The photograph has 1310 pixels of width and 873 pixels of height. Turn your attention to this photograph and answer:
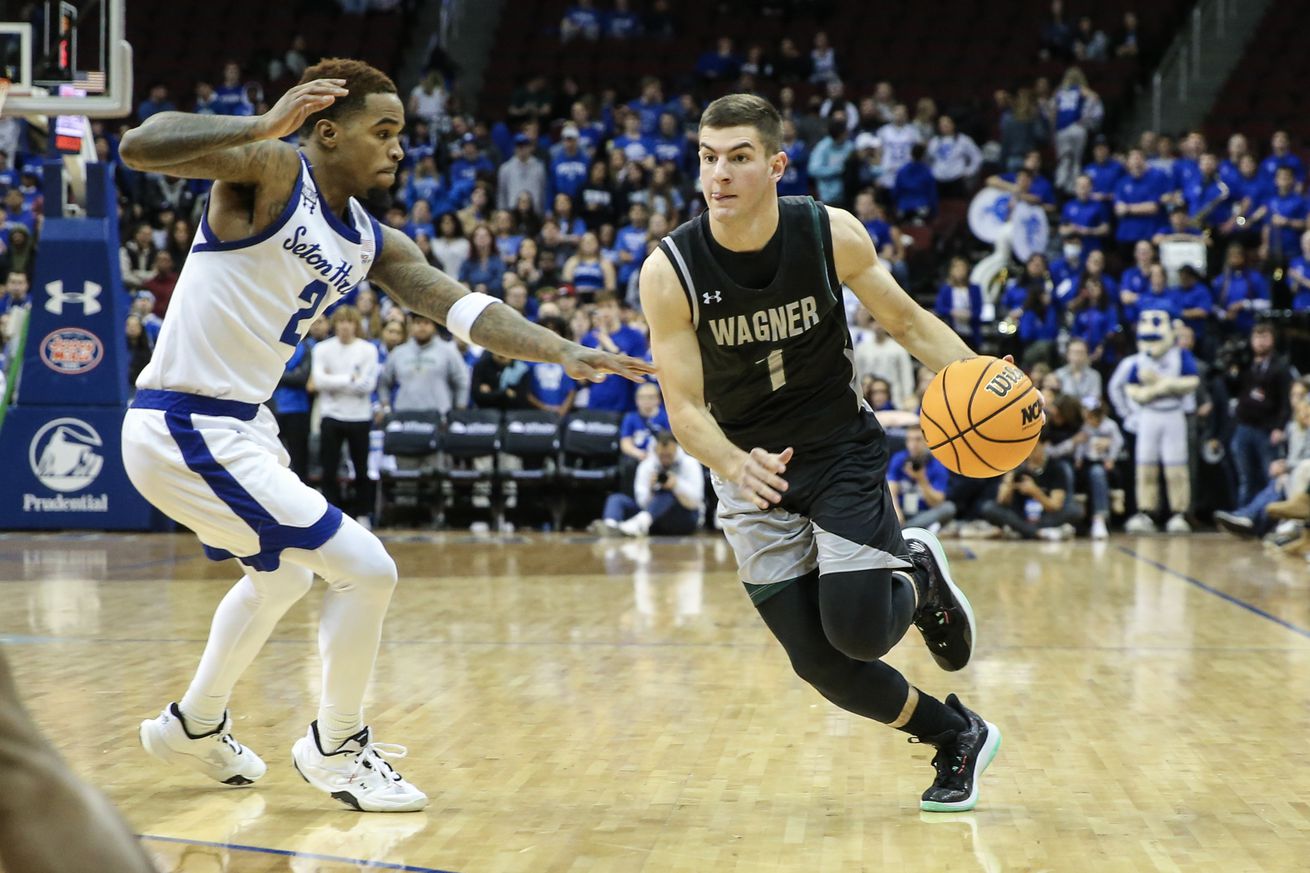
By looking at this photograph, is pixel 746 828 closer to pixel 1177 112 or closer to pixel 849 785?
pixel 849 785

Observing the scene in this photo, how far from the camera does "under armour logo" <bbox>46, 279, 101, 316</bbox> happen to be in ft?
47.1

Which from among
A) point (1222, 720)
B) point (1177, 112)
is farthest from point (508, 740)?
point (1177, 112)

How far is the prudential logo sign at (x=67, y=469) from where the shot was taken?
47.3 feet

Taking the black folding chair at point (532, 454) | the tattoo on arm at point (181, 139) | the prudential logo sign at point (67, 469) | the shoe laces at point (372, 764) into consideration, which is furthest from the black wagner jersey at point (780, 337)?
the prudential logo sign at point (67, 469)

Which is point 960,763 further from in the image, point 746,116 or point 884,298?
point 746,116

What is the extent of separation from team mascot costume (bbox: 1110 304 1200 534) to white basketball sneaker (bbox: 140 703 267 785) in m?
12.3

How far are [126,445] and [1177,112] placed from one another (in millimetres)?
20365

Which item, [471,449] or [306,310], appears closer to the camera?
[306,310]

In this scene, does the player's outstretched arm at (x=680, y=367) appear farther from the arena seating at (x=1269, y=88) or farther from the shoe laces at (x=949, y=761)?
the arena seating at (x=1269, y=88)

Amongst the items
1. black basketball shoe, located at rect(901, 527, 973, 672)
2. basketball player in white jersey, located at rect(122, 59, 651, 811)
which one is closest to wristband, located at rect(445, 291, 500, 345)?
basketball player in white jersey, located at rect(122, 59, 651, 811)

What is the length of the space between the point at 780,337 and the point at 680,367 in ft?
1.13

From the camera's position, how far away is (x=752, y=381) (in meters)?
4.98

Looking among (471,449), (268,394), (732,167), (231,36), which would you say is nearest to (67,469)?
(471,449)

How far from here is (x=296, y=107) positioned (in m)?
4.26
